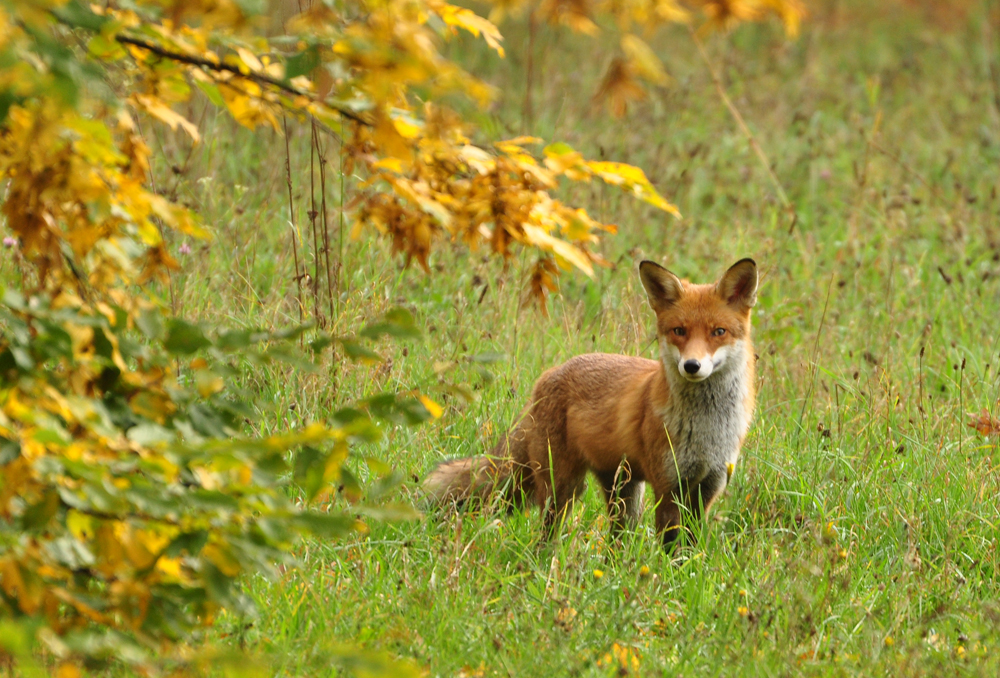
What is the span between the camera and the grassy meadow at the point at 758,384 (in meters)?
3.38

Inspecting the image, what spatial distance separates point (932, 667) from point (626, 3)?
7.92 feet

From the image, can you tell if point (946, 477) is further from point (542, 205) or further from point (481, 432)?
point (542, 205)

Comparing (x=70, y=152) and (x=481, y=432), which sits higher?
(x=70, y=152)

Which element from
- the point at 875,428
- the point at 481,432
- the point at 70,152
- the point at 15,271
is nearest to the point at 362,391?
the point at 481,432

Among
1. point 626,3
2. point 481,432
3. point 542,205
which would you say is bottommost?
point 481,432

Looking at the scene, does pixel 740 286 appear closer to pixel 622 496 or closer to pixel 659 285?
pixel 659 285

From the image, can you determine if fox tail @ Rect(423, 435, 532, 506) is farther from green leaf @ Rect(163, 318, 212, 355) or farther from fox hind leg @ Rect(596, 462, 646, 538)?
green leaf @ Rect(163, 318, 212, 355)

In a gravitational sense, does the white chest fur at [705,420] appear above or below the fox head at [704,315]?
below

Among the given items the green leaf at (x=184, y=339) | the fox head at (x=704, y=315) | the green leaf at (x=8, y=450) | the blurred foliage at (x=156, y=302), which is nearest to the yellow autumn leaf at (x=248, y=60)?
the blurred foliage at (x=156, y=302)

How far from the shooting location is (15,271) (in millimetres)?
5496

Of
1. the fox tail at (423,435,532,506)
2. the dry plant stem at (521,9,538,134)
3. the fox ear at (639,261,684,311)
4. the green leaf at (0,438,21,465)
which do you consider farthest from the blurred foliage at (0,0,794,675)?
the fox ear at (639,261,684,311)

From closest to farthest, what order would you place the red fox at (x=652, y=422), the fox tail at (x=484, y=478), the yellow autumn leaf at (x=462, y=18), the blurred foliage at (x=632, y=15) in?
the blurred foliage at (x=632, y=15) < the yellow autumn leaf at (x=462, y=18) < the fox tail at (x=484, y=478) < the red fox at (x=652, y=422)

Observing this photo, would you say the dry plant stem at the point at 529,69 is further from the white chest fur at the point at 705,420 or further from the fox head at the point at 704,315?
the white chest fur at the point at 705,420

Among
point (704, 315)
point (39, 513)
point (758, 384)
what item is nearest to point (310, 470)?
point (39, 513)
